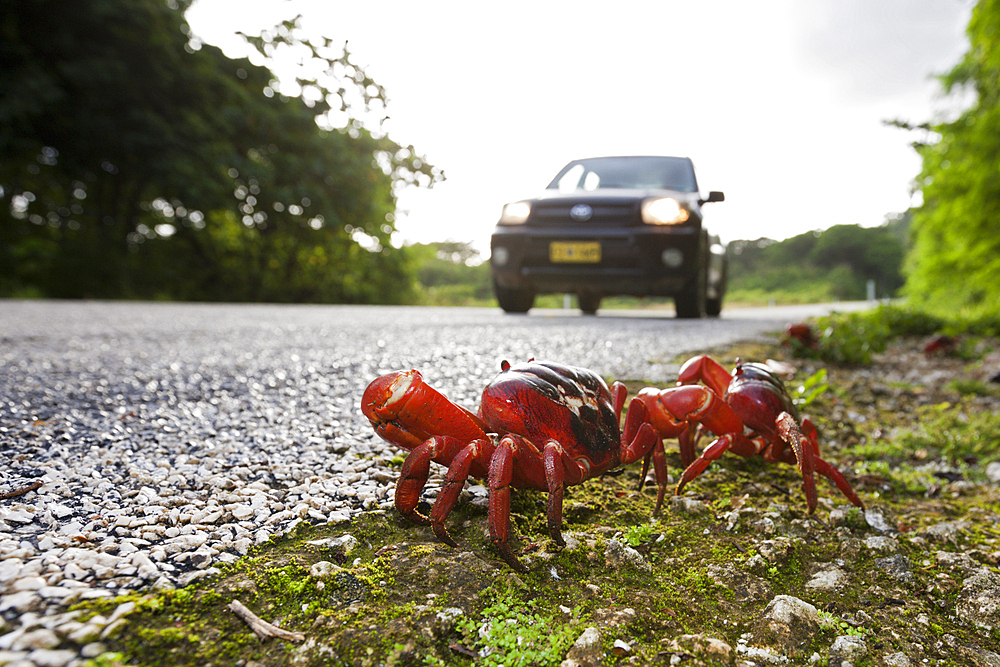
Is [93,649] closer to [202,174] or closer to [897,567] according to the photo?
[897,567]

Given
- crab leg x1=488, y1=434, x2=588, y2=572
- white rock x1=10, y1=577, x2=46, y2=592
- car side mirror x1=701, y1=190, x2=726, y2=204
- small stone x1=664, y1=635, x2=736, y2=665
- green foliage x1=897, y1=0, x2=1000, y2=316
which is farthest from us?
green foliage x1=897, y1=0, x2=1000, y2=316

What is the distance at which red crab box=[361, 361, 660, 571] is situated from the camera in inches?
39.2

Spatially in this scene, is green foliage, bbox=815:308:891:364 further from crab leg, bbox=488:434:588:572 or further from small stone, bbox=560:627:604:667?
small stone, bbox=560:627:604:667

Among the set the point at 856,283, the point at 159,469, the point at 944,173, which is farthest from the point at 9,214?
the point at 856,283

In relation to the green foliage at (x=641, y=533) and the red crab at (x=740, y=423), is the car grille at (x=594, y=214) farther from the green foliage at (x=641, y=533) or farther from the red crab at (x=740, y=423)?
the green foliage at (x=641, y=533)

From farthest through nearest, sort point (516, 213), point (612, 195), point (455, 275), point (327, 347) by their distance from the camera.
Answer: point (455, 275) < point (516, 213) < point (612, 195) < point (327, 347)

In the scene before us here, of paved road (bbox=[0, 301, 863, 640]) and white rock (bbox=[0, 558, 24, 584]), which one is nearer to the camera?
white rock (bbox=[0, 558, 24, 584])

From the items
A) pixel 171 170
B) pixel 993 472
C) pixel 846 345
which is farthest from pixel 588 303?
pixel 171 170

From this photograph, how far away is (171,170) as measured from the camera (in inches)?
500

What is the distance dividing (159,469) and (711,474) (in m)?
1.33

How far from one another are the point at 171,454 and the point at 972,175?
9.60 metres

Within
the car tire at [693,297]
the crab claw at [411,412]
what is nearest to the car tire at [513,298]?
the car tire at [693,297]

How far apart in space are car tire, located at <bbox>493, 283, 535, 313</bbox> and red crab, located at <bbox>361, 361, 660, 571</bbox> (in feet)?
18.2

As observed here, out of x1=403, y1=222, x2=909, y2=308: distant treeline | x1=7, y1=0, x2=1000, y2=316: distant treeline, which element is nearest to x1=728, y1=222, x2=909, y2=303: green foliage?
x1=403, y1=222, x2=909, y2=308: distant treeline
